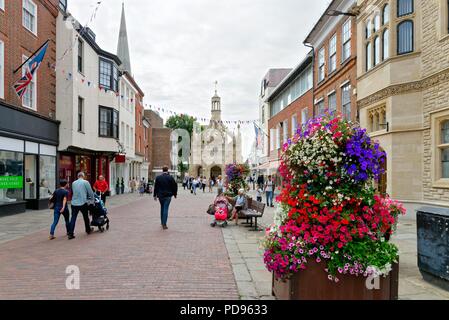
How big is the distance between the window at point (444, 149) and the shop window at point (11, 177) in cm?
1567

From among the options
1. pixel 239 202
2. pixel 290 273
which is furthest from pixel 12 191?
pixel 290 273

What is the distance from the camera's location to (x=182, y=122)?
88.8 metres

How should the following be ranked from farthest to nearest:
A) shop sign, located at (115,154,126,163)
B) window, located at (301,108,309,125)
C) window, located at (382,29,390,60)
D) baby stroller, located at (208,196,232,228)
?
shop sign, located at (115,154,126,163) < window, located at (301,108,309,125) < window, located at (382,29,390,60) < baby stroller, located at (208,196,232,228)

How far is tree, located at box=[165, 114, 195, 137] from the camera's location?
88.6 meters

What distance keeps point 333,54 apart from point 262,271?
16694 millimetres

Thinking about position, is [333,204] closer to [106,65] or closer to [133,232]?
[133,232]

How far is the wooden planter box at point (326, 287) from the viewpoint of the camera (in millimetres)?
4461

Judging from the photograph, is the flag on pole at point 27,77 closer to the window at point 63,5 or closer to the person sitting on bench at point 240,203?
the window at point 63,5

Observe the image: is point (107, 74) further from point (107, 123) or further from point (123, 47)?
point (123, 47)

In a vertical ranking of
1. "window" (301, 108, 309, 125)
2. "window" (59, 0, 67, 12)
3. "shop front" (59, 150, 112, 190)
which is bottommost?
"shop front" (59, 150, 112, 190)

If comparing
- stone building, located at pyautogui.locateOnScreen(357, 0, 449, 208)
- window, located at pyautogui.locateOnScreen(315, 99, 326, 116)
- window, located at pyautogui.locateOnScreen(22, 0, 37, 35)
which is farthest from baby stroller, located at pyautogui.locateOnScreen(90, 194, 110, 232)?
window, located at pyautogui.locateOnScreen(315, 99, 326, 116)

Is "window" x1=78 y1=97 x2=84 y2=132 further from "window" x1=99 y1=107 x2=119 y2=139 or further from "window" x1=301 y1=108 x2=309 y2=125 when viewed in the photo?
"window" x1=301 y1=108 x2=309 y2=125

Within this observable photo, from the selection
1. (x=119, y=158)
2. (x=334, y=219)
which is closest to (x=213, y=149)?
(x=119, y=158)

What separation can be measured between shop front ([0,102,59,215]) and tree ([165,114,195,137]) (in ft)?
226
